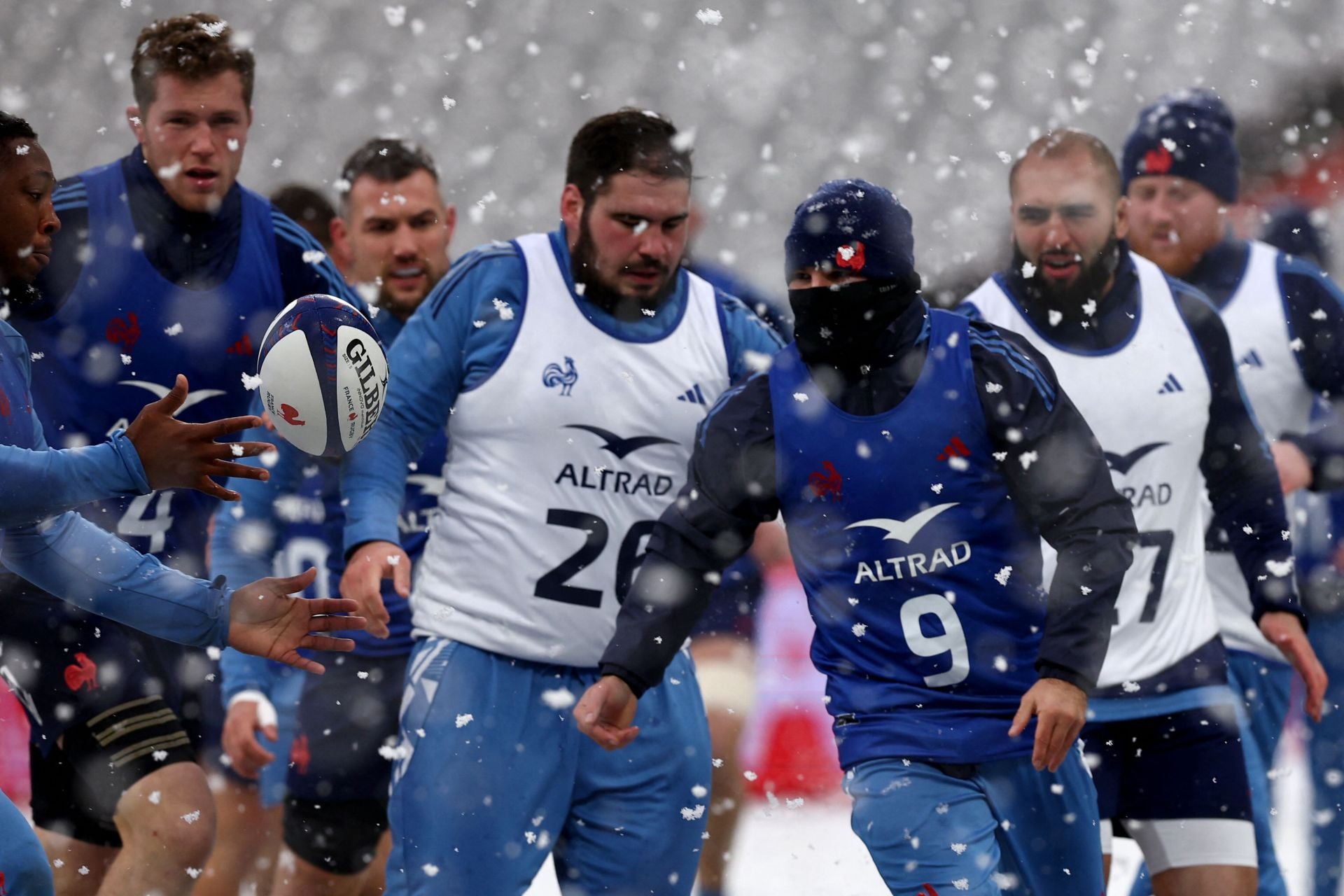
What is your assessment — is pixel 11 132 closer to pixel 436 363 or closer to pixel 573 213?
pixel 436 363

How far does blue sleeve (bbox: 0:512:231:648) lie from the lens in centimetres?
324

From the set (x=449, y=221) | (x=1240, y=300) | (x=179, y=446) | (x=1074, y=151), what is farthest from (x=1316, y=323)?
(x=179, y=446)

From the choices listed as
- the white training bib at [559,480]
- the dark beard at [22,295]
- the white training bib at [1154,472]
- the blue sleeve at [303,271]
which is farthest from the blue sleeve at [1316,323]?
the dark beard at [22,295]

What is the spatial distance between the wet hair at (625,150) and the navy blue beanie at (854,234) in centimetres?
55

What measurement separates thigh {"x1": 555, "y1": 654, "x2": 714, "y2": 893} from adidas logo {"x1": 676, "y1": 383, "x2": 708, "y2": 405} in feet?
2.01

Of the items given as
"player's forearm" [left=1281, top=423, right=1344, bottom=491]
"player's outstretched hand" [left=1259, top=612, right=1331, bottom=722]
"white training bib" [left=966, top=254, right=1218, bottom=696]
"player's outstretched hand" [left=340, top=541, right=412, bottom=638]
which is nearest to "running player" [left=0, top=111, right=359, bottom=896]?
"player's outstretched hand" [left=340, top=541, right=412, bottom=638]

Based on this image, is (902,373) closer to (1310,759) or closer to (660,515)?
(660,515)

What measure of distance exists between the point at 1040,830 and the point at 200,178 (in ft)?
8.36

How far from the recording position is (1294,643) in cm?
429

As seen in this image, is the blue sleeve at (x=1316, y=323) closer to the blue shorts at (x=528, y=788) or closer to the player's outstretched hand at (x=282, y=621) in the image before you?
the blue shorts at (x=528, y=788)

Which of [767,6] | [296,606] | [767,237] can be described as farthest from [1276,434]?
[767,6]

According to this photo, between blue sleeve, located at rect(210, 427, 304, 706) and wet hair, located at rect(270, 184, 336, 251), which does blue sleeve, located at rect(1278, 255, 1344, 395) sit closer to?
blue sleeve, located at rect(210, 427, 304, 706)

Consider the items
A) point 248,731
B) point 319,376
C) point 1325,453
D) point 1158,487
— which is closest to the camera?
point 319,376

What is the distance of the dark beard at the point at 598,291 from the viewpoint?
4.01 metres
